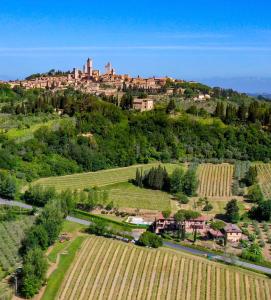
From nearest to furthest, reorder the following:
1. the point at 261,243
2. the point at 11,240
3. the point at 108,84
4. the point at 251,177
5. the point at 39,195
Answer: the point at 11,240
the point at 261,243
the point at 39,195
the point at 251,177
the point at 108,84

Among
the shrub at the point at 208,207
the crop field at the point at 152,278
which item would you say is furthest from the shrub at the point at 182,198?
the crop field at the point at 152,278

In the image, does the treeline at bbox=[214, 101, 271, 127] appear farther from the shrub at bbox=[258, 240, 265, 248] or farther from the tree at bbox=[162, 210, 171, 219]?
the shrub at bbox=[258, 240, 265, 248]

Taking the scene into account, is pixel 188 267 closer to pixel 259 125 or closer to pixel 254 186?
pixel 254 186

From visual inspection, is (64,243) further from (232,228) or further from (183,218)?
(232,228)

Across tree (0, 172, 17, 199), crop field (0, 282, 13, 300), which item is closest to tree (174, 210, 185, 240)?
crop field (0, 282, 13, 300)

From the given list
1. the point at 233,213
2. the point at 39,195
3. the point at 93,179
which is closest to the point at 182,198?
the point at 233,213

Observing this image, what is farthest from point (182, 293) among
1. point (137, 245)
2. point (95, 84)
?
point (95, 84)

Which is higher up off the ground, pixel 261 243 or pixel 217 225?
pixel 217 225
